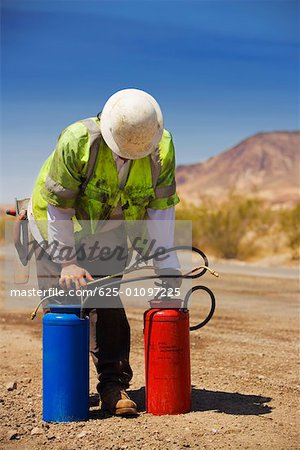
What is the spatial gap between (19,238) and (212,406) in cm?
180

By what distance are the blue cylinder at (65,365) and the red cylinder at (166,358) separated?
412mm

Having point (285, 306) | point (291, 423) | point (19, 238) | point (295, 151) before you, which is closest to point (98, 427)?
point (291, 423)

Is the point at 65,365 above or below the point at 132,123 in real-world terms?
below

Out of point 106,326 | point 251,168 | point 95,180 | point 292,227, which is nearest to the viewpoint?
point 95,180

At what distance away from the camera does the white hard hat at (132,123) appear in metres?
4.98

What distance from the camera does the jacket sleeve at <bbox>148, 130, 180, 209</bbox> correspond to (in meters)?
5.43

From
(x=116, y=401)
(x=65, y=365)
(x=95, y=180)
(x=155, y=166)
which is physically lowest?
(x=116, y=401)

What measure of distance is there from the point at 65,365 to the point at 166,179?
1354 millimetres

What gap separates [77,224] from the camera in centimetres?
552

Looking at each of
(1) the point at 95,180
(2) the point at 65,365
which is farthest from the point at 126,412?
(1) the point at 95,180

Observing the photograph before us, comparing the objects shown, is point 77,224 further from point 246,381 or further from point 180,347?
point 246,381

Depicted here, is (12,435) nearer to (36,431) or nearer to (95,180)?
(36,431)

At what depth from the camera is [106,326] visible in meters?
5.69

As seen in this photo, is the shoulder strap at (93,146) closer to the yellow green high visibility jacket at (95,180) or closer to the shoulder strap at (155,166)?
the yellow green high visibility jacket at (95,180)
